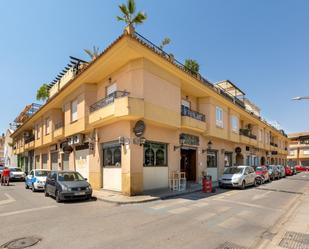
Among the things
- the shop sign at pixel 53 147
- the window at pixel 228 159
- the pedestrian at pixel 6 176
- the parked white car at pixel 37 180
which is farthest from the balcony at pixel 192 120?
the pedestrian at pixel 6 176

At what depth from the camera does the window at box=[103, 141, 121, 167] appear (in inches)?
592

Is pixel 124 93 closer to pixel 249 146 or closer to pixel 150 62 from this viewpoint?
pixel 150 62

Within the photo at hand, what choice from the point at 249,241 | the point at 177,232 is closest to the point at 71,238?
the point at 177,232

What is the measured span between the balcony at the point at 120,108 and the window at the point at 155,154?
98.9 inches

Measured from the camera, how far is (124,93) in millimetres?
14492

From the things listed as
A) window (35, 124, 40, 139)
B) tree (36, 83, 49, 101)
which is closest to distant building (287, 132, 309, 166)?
tree (36, 83, 49, 101)

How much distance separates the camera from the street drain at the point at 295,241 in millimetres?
5881

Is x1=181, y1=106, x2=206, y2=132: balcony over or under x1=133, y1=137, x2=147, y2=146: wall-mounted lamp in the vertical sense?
over

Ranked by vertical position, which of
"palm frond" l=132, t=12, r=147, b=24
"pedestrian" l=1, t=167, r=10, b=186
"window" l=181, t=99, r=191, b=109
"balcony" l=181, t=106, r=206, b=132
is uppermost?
"palm frond" l=132, t=12, r=147, b=24

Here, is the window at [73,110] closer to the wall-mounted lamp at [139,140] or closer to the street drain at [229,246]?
the wall-mounted lamp at [139,140]

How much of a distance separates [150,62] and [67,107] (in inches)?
401

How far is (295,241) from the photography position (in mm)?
6223

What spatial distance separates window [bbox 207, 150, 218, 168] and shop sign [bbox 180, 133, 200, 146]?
2.91 meters

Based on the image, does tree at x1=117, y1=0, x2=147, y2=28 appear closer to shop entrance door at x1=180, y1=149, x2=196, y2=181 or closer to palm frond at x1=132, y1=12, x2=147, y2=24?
palm frond at x1=132, y1=12, x2=147, y2=24
